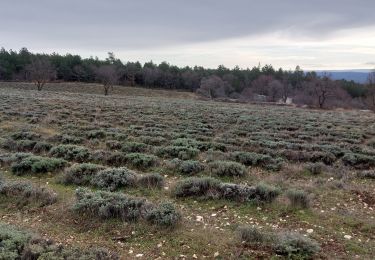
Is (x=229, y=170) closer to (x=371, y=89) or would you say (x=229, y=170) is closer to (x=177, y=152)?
(x=177, y=152)

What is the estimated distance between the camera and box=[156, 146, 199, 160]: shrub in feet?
39.4

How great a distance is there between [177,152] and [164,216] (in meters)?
5.82

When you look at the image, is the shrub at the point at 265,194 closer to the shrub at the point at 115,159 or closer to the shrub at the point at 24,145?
the shrub at the point at 115,159

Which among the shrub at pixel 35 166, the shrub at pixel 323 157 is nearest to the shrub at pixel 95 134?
the shrub at pixel 35 166

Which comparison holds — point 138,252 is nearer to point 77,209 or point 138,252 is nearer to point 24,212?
point 77,209

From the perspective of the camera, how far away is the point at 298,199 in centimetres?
748

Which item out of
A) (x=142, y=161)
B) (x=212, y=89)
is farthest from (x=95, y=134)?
(x=212, y=89)

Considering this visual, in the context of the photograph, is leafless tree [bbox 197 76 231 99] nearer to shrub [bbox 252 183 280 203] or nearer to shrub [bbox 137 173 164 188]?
shrub [bbox 137 173 164 188]

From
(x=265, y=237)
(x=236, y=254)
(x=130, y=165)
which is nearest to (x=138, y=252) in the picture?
(x=236, y=254)

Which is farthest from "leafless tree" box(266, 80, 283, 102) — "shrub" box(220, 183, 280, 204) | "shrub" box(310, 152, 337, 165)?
"shrub" box(220, 183, 280, 204)

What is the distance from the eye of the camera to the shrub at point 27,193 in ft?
25.1

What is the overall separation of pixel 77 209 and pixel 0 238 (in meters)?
1.56

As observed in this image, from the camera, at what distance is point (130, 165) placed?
35.8 ft

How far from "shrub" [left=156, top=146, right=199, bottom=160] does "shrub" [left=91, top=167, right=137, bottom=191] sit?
10.7 feet
